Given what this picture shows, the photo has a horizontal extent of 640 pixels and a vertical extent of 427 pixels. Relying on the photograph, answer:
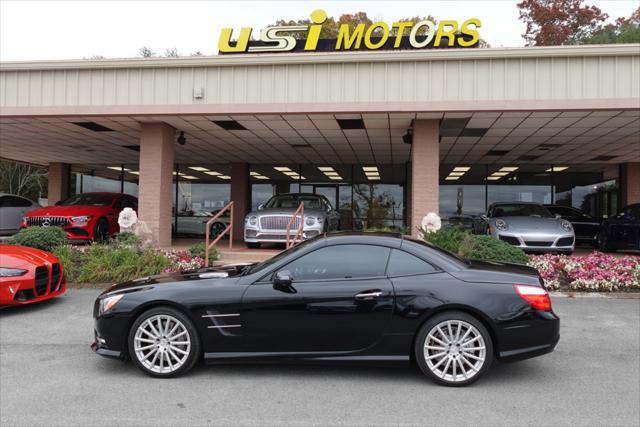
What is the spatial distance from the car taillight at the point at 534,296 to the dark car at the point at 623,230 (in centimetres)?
976

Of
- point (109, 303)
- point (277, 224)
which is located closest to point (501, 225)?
point (277, 224)

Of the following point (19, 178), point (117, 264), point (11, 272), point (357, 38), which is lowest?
point (117, 264)

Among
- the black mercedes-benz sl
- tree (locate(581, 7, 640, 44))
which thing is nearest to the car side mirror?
the black mercedes-benz sl

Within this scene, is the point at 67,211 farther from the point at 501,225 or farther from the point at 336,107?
the point at 501,225

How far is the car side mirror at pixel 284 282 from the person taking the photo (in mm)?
4262

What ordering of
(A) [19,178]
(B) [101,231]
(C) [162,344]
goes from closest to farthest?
(C) [162,344]
(B) [101,231]
(A) [19,178]

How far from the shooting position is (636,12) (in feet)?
121

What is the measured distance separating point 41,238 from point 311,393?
8.72m

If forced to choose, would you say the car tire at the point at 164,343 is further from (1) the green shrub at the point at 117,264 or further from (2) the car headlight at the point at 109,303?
(1) the green shrub at the point at 117,264

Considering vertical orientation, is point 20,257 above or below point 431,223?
below

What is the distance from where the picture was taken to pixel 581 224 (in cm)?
1569

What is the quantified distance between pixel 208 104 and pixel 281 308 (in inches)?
313

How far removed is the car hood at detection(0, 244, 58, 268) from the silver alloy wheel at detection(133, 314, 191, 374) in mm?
3584

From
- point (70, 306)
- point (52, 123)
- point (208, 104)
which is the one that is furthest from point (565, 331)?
point (52, 123)
